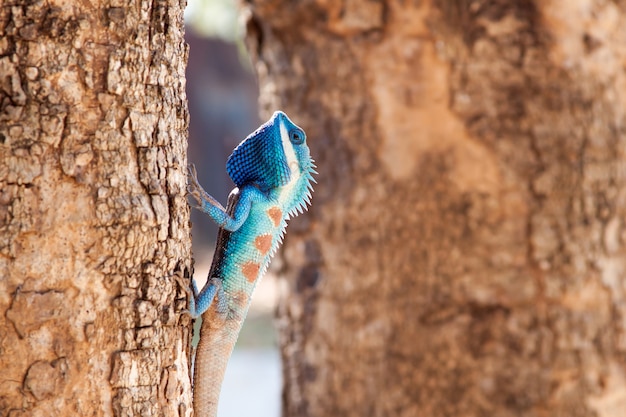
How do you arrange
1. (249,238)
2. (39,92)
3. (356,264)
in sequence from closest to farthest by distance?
(39,92) → (249,238) → (356,264)

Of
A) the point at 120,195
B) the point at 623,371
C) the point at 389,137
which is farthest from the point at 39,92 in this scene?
the point at 623,371

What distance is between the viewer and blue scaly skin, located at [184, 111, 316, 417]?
8.50 ft

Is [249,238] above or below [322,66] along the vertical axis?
below

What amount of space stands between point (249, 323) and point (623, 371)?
965 cm

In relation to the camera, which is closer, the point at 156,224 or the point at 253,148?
the point at 156,224

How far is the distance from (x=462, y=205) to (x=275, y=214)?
2190mm

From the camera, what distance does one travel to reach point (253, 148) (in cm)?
272

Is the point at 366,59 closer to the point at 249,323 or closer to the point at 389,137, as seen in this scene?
the point at 389,137

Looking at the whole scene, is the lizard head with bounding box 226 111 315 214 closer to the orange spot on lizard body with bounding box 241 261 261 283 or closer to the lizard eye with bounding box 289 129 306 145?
the lizard eye with bounding box 289 129 306 145

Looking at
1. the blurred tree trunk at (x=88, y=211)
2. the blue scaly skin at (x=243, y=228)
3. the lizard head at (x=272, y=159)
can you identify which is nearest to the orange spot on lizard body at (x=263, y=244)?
the blue scaly skin at (x=243, y=228)

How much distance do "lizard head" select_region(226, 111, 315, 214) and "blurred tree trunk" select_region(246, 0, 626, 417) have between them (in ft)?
6.79

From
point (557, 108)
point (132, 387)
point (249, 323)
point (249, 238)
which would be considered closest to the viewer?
point (132, 387)

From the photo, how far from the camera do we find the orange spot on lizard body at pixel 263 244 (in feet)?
8.84

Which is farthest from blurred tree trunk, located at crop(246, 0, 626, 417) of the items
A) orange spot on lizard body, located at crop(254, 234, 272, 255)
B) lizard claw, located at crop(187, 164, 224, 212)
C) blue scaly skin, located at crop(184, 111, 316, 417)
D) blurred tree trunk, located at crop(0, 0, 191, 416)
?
blurred tree trunk, located at crop(0, 0, 191, 416)
